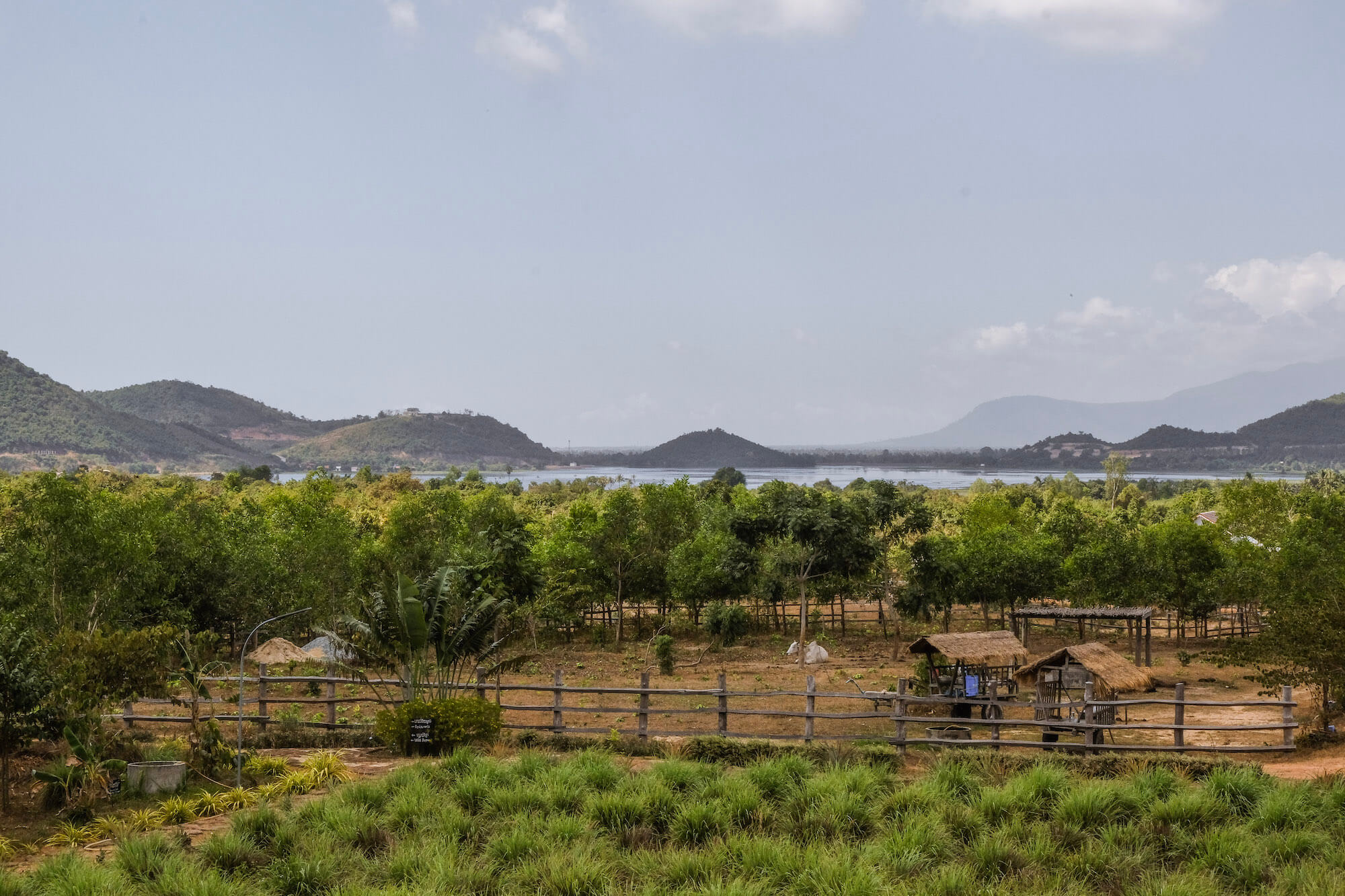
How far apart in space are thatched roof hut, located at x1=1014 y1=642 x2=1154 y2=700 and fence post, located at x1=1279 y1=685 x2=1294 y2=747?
320 centimetres

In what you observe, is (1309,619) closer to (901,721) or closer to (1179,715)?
(1179,715)

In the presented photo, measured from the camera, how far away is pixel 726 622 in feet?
104

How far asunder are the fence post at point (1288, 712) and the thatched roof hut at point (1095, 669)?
320cm

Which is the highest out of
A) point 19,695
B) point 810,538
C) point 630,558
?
point 810,538

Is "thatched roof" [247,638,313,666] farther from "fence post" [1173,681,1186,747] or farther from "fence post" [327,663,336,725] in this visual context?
"fence post" [1173,681,1186,747]

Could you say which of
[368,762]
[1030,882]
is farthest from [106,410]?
[1030,882]

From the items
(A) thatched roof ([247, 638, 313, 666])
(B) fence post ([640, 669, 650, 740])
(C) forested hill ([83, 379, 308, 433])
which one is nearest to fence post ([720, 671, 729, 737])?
(B) fence post ([640, 669, 650, 740])

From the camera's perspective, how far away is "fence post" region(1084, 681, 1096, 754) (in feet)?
49.6

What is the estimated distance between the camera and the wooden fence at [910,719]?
1534cm

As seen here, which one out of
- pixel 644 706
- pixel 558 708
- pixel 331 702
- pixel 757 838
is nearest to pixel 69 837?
pixel 331 702

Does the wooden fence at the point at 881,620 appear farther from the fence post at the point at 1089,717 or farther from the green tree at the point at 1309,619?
the fence post at the point at 1089,717

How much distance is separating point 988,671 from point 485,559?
41.6ft

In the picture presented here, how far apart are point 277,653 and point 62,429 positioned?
129 m

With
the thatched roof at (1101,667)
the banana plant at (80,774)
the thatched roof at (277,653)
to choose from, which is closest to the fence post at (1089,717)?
the thatched roof at (1101,667)
